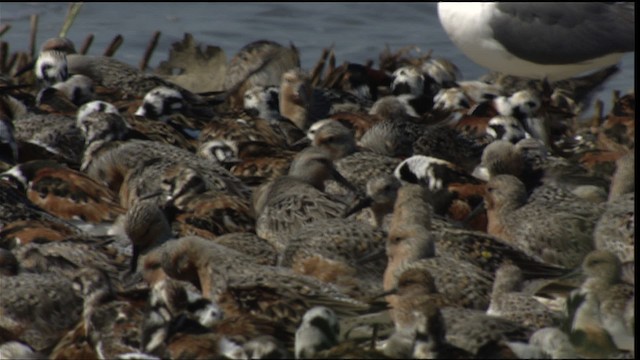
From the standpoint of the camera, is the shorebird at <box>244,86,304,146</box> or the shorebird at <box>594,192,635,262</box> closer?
the shorebird at <box>594,192,635,262</box>

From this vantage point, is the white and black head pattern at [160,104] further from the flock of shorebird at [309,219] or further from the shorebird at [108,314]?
the shorebird at [108,314]

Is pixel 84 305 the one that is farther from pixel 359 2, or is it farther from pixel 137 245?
pixel 359 2

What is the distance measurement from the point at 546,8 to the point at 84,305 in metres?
7.72

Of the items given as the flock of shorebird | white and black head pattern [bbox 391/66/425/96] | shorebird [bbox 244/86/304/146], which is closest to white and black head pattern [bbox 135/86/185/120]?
the flock of shorebird

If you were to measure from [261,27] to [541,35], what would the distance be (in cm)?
750

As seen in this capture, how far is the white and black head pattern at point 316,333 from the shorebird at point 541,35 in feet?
25.8

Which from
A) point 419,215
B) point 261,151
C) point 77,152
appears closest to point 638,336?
point 419,215

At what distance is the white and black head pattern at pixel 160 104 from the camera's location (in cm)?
1120

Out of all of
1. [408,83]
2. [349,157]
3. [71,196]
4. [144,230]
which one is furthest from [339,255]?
[408,83]

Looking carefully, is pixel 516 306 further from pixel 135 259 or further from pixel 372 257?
pixel 135 259

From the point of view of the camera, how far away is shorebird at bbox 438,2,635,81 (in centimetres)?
1357

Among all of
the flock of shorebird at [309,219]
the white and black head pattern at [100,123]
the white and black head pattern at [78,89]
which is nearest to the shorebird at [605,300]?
the flock of shorebird at [309,219]

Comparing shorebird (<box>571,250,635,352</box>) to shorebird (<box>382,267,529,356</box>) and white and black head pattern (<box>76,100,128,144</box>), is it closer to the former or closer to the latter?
shorebird (<box>382,267,529,356</box>)

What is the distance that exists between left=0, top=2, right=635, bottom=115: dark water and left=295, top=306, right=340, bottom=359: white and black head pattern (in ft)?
40.2
